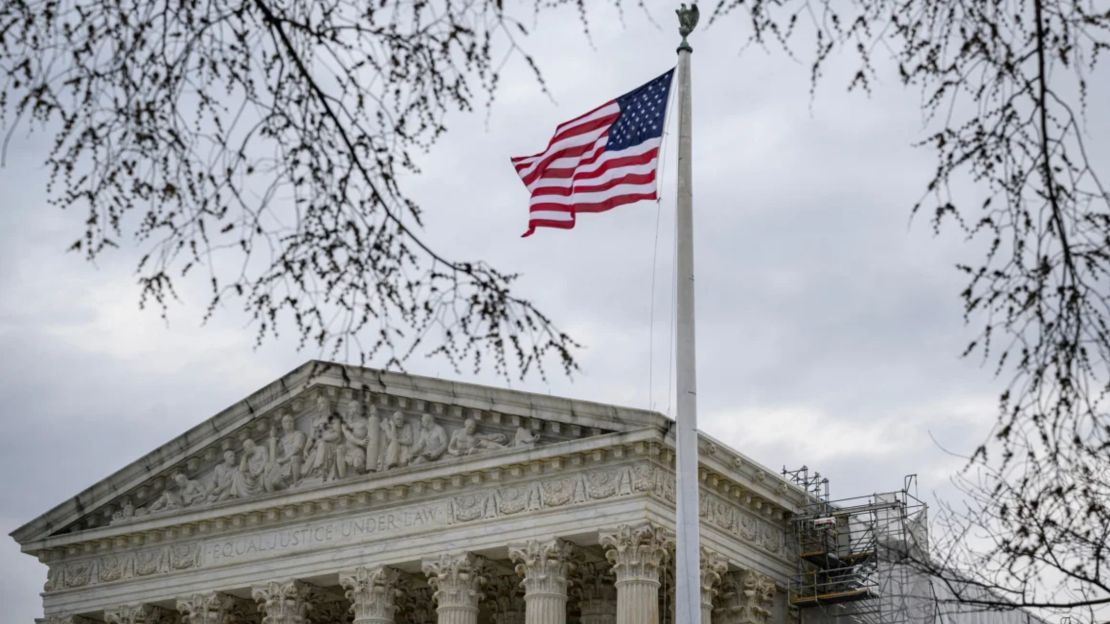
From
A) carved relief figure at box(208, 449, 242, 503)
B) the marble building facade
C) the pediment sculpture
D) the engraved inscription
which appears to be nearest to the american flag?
the marble building facade

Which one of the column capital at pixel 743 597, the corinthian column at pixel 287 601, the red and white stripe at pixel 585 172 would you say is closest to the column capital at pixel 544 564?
the column capital at pixel 743 597

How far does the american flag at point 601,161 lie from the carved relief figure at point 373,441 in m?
12.2

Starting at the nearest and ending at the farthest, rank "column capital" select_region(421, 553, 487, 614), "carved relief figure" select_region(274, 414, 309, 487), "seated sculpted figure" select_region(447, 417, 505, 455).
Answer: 1. "column capital" select_region(421, 553, 487, 614)
2. "seated sculpted figure" select_region(447, 417, 505, 455)
3. "carved relief figure" select_region(274, 414, 309, 487)

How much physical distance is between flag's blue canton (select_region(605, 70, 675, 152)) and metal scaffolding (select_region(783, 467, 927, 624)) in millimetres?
Answer: 16003

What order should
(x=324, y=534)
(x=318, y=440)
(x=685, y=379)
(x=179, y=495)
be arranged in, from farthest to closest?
(x=179, y=495) → (x=318, y=440) → (x=324, y=534) → (x=685, y=379)

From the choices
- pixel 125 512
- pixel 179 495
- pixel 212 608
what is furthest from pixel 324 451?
pixel 125 512

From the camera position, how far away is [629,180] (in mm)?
27656

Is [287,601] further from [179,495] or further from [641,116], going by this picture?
[641,116]

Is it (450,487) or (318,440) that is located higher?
(318,440)

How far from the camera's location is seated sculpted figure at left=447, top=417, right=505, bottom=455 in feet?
124

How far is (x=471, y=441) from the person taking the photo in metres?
38.2

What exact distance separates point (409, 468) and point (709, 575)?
7.62 metres

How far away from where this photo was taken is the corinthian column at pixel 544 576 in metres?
35.6

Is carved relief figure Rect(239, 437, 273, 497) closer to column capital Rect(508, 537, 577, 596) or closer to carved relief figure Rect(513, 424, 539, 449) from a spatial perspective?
carved relief figure Rect(513, 424, 539, 449)
